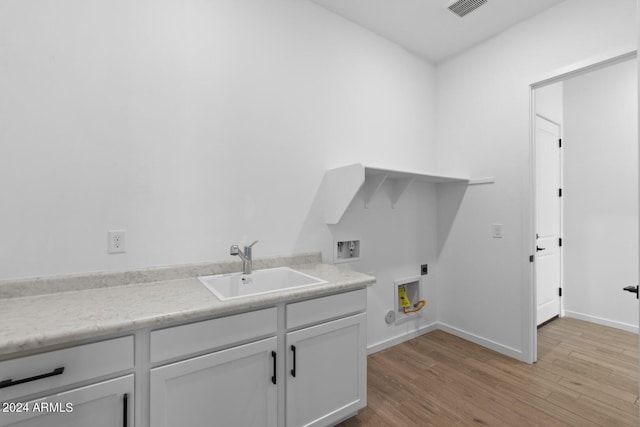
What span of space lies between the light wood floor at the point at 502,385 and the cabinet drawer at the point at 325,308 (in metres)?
0.71

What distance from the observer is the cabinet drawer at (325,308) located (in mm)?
1400

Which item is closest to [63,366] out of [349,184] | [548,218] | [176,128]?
[176,128]

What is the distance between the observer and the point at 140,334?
1056 mm

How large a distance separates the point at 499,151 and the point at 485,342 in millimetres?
1726

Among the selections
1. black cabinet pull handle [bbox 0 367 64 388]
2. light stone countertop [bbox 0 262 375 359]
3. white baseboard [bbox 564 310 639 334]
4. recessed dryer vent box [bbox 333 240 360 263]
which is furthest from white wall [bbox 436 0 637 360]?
black cabinet pull handle [bbox 0 367 64 388]

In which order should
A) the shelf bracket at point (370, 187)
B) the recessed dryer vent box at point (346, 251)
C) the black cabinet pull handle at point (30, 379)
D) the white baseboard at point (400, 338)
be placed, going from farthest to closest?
the white baseboard at point (400, 338) → the shelf bracket at point (370, 187) → the recessed dryer vent box at point (346, 251) → the black cabinet pull handle at point (30, 379)

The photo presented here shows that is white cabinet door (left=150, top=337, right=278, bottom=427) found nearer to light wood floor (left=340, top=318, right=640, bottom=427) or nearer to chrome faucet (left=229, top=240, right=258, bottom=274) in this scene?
chrome faucet (left=229, top=240, right=258, bottom=274)

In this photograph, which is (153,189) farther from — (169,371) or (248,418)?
(248,418)

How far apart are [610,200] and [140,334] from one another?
426 cm

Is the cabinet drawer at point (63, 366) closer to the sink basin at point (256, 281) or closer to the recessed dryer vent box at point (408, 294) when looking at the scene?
the sink basin at point (256, 281)

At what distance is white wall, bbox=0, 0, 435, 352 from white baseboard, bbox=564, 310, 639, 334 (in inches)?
98.6

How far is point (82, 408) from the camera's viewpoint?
96 cm

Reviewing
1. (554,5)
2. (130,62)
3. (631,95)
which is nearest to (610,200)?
(631,95)

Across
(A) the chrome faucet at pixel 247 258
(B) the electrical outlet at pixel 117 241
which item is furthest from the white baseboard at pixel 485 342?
(B) the electrical outlet at pixel 117 241
